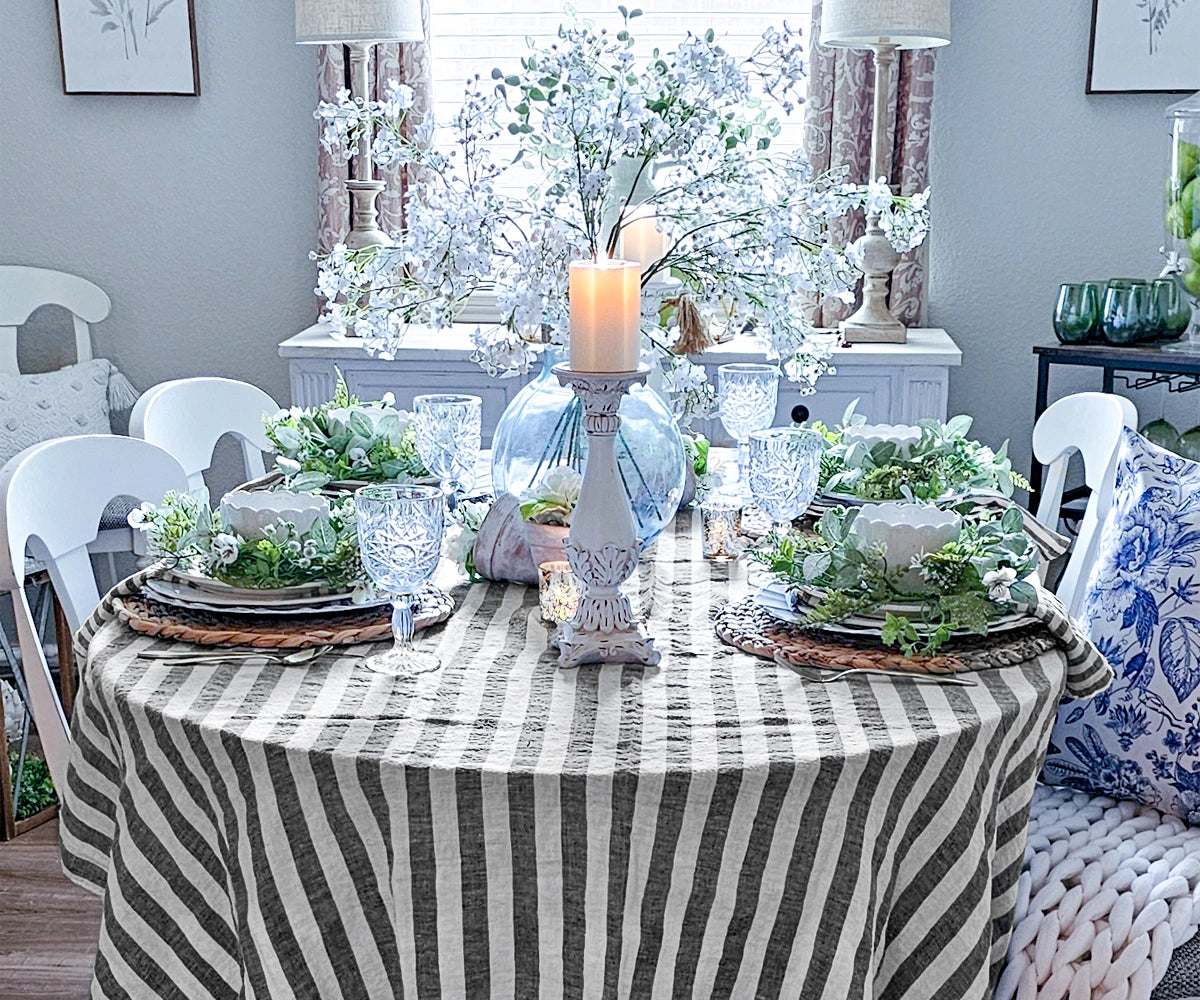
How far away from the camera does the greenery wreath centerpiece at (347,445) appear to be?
2061mm

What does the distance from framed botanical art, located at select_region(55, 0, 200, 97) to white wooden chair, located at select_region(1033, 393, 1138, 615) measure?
235 cm

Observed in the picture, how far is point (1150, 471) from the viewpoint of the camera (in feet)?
5.79

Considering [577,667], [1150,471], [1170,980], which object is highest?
[1150,471]

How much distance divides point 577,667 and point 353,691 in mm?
241

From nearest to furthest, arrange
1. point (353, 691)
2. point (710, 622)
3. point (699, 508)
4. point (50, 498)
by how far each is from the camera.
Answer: point (353, 691) < point (710, 622) < point (50, 498) < point (699, 508)

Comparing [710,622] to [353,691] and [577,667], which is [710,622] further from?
[353,691]

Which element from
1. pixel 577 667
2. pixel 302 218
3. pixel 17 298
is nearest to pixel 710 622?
pixel 577 667

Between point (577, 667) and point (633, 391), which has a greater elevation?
point (633, 391)

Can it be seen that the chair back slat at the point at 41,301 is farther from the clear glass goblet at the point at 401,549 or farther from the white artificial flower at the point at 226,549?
the clear glass goblet at the point at 401,549

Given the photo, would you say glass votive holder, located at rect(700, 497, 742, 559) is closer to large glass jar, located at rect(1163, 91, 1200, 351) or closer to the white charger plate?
the white charger plate

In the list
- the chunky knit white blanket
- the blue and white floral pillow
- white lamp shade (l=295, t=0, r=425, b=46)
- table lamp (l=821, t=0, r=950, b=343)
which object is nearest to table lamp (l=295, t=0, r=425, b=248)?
white lamp shade (l=295, t=0, r=425, b=46)

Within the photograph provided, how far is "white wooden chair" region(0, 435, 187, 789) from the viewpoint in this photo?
177cm

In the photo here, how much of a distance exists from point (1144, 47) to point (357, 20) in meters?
1.85

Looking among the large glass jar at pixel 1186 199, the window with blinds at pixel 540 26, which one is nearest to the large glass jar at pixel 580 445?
the large glass jar at pixel 1186 199
